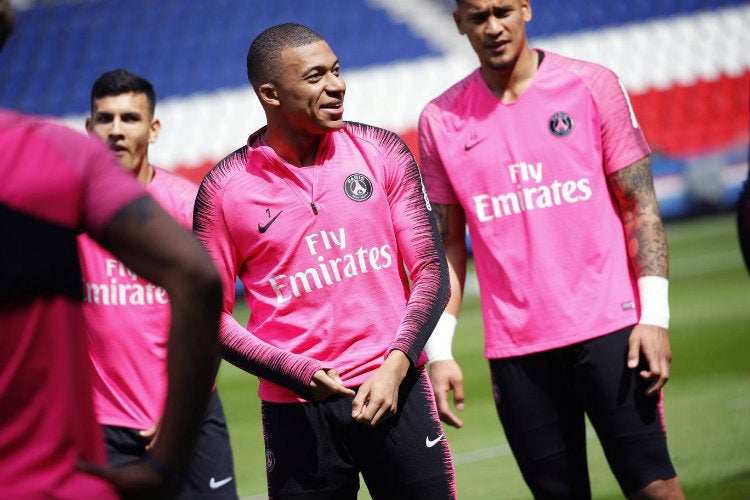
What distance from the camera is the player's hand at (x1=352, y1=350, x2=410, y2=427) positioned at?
301 centimetres

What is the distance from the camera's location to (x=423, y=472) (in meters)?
3.22

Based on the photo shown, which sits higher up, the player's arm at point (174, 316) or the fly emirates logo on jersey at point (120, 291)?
the fly emirates logo on jersey at point (120, 291)

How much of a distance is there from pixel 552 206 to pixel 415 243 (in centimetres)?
65

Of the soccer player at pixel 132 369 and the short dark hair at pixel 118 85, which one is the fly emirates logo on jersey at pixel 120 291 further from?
the short dark hair at pixel 118 85

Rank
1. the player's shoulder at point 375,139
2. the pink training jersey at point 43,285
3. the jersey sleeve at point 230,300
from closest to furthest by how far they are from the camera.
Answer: the pink training jersey at point 43,285, the jersey sleeve at point 230,300, the player's shoulder at point 375,139

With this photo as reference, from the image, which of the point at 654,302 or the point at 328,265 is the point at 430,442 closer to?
the point at 328,265

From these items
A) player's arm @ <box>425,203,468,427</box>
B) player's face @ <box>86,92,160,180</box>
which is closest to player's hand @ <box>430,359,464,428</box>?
player's arm @ <box>425,203,468,427</box>

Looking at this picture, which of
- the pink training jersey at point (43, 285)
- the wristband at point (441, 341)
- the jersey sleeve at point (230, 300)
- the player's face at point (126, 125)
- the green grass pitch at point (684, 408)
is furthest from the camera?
the green grass pitch at point (684, 408)

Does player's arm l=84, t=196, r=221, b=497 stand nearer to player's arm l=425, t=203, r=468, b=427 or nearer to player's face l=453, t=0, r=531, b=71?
player's arm l=425, t=203, r=468, b=427

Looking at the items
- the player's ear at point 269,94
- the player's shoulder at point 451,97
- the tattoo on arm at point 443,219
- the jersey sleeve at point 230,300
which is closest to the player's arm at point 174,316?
the jersey sleeve at point 230,300

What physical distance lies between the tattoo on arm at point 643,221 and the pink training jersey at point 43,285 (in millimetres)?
2359

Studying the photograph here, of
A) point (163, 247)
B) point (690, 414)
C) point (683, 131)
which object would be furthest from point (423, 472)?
point (683, 131)

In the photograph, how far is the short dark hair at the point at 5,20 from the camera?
1749 mm

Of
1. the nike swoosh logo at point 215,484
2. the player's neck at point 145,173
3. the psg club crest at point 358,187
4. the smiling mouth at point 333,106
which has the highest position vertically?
the player's neck at point 145,173
